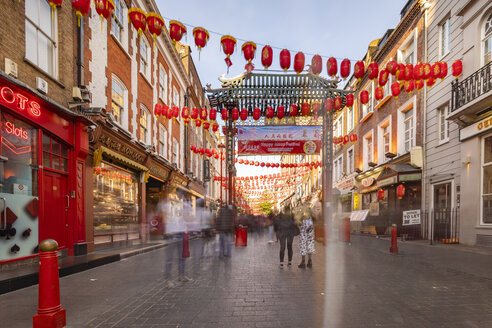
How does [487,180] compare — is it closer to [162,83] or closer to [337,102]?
[337,102]

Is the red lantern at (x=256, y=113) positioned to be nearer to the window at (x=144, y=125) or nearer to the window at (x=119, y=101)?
the window at (x=144, y=125)

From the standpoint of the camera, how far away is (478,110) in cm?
1057

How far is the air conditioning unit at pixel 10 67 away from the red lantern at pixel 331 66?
7.66 m

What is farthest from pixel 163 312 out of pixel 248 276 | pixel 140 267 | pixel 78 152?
pixel 78 152

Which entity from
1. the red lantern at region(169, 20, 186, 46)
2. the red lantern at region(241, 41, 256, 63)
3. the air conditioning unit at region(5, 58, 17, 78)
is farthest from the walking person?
the air conditioning unit at region(5, 58, 17, 78)

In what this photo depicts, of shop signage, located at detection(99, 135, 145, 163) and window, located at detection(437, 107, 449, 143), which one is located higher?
window, located at detection(437, 107, 449, 143)

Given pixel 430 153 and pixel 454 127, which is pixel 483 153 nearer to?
pixel 454 127

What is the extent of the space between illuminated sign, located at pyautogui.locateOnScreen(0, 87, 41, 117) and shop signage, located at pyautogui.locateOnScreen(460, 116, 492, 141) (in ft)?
40.4

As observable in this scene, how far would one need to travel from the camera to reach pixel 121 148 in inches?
447

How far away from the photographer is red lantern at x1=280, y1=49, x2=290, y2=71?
9062 mm

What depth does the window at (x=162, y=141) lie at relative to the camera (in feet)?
55.2

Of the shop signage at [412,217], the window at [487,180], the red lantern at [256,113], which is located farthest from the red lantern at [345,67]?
the shop signage at [412,217]

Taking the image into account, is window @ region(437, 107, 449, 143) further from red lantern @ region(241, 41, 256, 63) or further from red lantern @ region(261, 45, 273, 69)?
red lantern @ region(241, 41, 256, 63)

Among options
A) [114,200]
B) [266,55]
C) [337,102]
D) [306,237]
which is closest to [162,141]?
[114,200]
